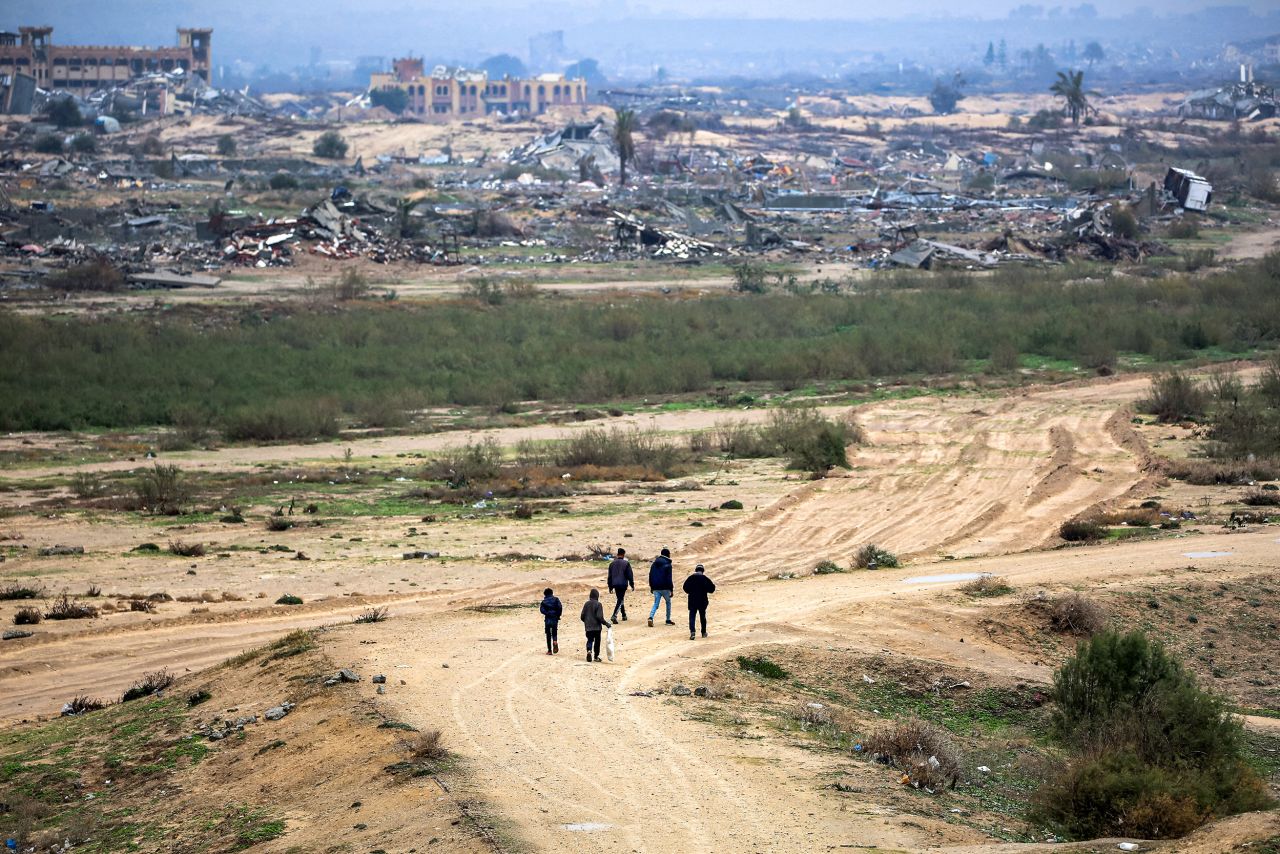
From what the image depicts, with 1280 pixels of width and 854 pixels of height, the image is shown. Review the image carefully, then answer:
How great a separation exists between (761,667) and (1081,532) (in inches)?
392

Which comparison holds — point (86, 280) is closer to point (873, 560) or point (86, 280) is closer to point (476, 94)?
point (873, 560)

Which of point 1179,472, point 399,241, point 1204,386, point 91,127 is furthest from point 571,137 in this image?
point 1179,472

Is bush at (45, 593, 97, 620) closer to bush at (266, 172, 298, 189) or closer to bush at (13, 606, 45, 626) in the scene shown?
bush at (13, 606, 45, 626)

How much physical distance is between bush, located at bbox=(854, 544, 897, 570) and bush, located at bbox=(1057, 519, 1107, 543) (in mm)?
3355

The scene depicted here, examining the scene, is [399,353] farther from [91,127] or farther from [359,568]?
Answer: [91,127]

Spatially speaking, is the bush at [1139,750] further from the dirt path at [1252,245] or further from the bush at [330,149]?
the bush at [330,149]

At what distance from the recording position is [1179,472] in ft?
97.6

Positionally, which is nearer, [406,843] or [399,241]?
[406,843]

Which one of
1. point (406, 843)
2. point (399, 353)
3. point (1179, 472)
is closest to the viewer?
point (406, 843)

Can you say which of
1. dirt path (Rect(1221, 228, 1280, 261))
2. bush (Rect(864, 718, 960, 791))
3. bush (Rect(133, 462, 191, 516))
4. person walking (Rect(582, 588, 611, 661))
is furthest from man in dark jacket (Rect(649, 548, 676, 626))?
dirt path (Rect(1221, 228, 1280, 261))

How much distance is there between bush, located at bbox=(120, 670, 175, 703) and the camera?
16312mm

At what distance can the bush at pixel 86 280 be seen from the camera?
53.2 m

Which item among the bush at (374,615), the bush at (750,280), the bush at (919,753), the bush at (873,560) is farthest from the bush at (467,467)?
the bush at (750,280)

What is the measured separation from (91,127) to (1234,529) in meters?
104
